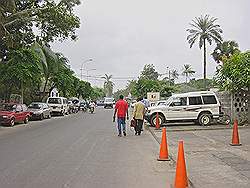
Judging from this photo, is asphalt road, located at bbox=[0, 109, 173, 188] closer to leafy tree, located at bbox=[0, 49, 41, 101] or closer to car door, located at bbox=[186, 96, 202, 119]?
car door, located at bbox=[186, 96, 202, 119]

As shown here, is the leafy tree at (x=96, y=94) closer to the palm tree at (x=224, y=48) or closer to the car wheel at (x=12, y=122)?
the palm tree at (x=224, y=48)

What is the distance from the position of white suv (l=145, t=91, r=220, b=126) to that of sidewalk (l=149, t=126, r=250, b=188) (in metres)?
6.57

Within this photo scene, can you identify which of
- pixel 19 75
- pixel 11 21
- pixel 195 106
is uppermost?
pixel 11 21

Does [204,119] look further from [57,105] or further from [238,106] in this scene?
[57,105]

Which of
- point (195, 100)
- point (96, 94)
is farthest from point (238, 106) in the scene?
point (96, 94)

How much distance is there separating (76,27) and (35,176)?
22.7 meters

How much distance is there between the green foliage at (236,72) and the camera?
922 inches

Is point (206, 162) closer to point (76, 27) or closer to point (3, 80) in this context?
point (76, 27)

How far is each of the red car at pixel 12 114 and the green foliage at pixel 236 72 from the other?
12.9 metres

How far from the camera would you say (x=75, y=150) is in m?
13.8

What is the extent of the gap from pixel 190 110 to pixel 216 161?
43.3 ft

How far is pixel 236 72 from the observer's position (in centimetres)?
2362

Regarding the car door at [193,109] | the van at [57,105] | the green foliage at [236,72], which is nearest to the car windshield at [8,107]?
the car door at [193,109]

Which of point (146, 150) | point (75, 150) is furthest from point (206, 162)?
point (75, 150)
